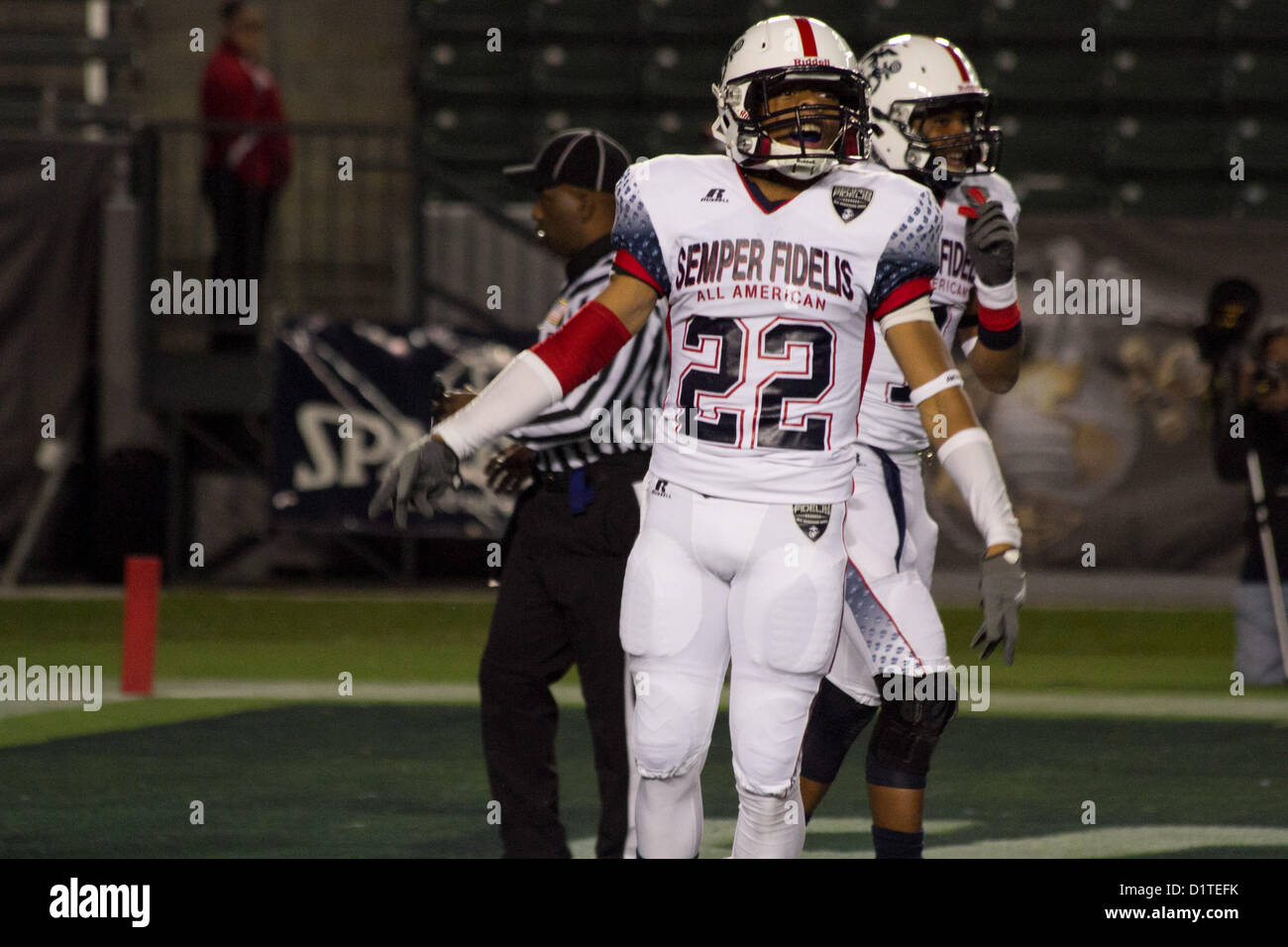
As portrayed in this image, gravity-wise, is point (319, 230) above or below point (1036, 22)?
below

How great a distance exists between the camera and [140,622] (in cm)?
847

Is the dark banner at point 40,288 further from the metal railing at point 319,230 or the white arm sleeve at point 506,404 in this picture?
the white arm sleeve at point 506,404

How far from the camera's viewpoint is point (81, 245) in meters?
12.3

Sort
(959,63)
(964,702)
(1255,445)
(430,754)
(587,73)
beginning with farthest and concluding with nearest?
(587,73) → (1255,445) → (964,702) → (430,754) → (959,63)

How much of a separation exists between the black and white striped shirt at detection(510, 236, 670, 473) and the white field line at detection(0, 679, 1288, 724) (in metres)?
3.59

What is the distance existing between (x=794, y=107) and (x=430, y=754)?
384 cm

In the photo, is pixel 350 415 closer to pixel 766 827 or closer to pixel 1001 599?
pixel 766 827

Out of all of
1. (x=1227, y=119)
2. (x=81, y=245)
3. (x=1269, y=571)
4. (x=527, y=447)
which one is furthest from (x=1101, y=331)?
(x=527, y=447)

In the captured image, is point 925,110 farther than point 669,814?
Yes

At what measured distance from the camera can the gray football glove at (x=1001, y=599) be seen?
13.0ft

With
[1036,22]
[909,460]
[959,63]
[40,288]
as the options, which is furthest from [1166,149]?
[909,460]

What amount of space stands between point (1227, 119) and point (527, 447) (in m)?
11.3

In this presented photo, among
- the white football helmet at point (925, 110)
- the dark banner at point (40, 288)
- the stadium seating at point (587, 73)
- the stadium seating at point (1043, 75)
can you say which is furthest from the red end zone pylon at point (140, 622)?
the stadium seating at point (1043, 75)
